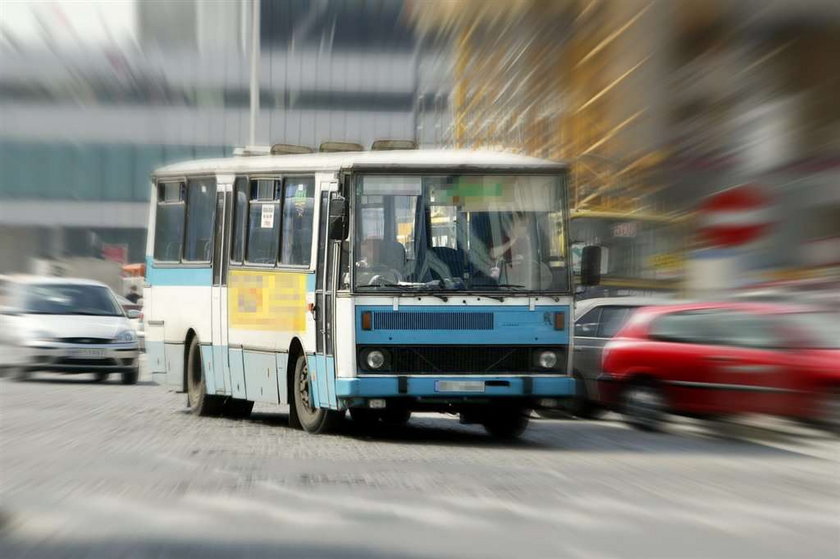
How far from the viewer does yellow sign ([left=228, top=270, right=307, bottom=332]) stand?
1666 centimetres

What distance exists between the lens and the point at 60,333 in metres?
26.5

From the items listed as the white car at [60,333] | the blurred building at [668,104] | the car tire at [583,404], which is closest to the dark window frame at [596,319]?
the car tire at [583,404]

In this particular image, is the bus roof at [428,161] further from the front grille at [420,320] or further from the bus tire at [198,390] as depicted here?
the bus tire at [198,390]

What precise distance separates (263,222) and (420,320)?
307 cm

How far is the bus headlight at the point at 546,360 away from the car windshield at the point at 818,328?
2.31 metres

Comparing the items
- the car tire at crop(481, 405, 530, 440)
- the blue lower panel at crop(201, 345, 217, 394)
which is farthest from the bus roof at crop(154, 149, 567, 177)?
the blue lower panel at crop(201, 345, 217, 394)

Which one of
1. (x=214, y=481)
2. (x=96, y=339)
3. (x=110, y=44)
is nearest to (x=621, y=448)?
(x=214, y=481)

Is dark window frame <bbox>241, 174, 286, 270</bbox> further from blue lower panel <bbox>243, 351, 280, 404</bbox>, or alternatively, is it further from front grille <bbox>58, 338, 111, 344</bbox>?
front grille <bbox>58, 338, 111, 344</bbox>

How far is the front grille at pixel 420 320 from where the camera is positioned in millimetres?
15328

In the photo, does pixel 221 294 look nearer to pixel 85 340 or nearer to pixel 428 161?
Answer: pixel 428 161

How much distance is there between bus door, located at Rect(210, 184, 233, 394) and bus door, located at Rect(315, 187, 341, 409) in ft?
8.41

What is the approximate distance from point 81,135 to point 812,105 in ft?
183

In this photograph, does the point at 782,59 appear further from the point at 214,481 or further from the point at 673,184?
the point at 214,481

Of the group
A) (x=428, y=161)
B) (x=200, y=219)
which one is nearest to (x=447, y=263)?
(x=428, y=161)
